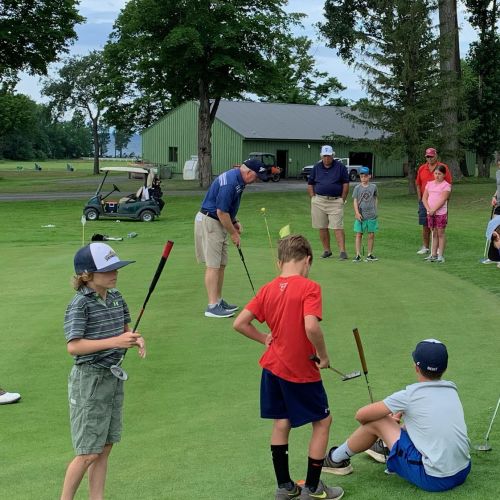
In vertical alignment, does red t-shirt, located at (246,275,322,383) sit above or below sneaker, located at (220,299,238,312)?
above

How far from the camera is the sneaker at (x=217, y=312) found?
8.80 m

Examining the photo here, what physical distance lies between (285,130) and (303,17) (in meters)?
17.6

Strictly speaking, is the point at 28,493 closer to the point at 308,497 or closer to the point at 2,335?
the point at 308,497

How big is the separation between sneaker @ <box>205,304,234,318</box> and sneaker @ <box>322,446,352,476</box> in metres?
4.31

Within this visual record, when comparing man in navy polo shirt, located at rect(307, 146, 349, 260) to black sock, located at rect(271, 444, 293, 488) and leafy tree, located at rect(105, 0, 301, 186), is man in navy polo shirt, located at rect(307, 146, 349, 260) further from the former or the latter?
leafy tree, located at rect(105, 0, 301, 186)

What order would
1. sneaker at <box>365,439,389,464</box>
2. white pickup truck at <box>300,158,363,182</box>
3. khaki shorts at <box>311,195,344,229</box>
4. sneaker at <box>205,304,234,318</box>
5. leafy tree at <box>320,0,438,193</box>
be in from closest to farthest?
sneaker at <box>365,439,389,464</box>, sneaker at <box>205,304,234,318</box>, khaki shorts at <box>311,195,344,229</box>, leafy tree at <box>320,0,438,193</box>, white pickup truck at <box>300,158,363,182</box>

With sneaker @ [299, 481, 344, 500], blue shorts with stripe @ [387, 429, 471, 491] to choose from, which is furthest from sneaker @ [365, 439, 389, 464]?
sneaker @ [299, 481, 344, 500]

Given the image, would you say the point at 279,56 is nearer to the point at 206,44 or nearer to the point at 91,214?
the point at 206,44

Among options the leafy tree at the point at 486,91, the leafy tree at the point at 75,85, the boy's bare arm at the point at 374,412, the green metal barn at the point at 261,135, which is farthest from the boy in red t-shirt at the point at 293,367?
the leafy tree at the point at 75,85

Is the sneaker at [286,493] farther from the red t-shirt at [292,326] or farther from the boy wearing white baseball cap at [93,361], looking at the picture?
the boy wearing white baseball cap at [93,361]

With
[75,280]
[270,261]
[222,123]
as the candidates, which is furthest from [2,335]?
[222,123]

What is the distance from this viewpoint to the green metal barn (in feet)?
183

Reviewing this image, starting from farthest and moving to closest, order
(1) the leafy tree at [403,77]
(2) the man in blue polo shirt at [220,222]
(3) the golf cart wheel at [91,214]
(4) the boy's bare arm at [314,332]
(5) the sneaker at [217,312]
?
(1) the leafy tree at [403,77], (3) the golf cart wheel at [91,214], (5) the sneaker at [217,312], (2) the man in blue polo shirt at [220,222], (4) the boy's bare arm at [314,332]

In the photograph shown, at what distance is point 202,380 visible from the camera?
21.3 feet
